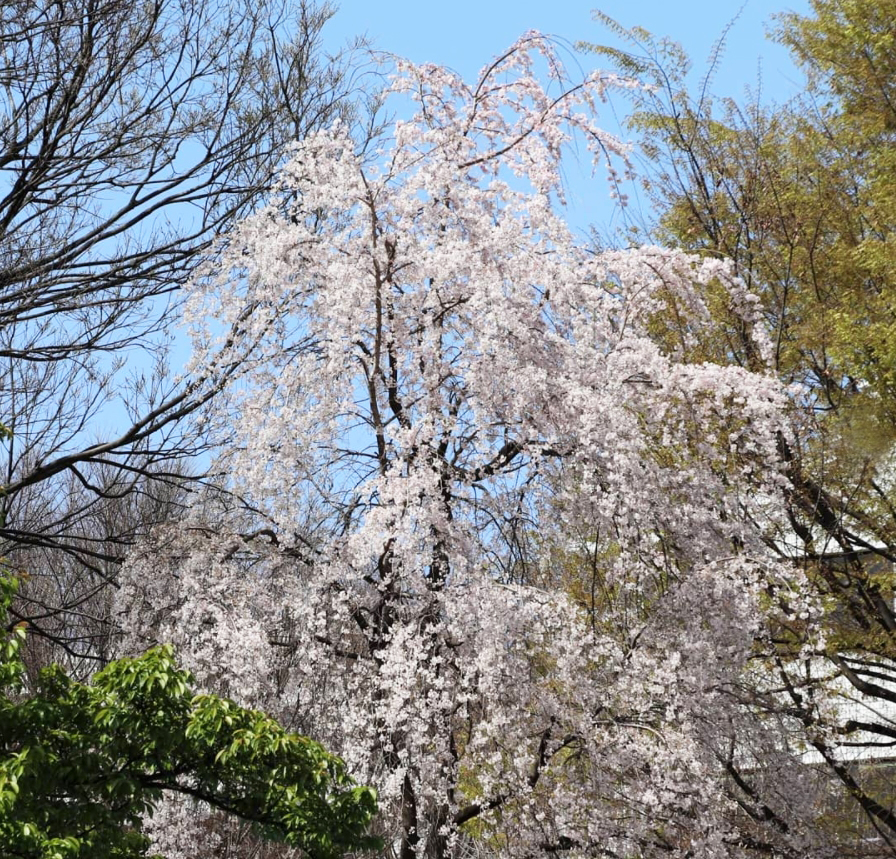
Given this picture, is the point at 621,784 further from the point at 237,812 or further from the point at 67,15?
the point at 67,15

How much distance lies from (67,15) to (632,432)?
7454 mm

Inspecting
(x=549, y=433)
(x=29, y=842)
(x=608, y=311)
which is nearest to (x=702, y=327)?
(x=608, y=311)

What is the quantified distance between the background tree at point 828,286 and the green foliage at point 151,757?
393 centimetres

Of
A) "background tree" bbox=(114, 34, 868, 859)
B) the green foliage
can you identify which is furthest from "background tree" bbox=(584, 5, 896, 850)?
the green foliage

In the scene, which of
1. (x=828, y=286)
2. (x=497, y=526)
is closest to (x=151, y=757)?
(x=497, y=526)

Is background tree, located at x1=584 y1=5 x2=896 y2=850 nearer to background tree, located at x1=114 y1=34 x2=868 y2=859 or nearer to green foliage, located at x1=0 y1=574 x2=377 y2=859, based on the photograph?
background tree, located at x1=114 y1=34 x2=868 y2=859

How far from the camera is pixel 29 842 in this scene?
216 inches

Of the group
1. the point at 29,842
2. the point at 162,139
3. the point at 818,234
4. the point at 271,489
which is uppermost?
the point at 162,139

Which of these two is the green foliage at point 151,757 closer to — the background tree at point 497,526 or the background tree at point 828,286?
the background tree at point 497,526

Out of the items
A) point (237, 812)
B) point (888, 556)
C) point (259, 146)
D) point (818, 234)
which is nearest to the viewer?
point (237, 812)

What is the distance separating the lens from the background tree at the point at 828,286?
8820 millimetres

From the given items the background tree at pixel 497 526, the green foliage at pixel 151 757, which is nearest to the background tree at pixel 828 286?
the background tree at pixel 497 526

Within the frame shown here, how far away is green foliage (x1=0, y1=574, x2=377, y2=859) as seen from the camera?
6031 millimetres

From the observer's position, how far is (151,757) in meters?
6.26
